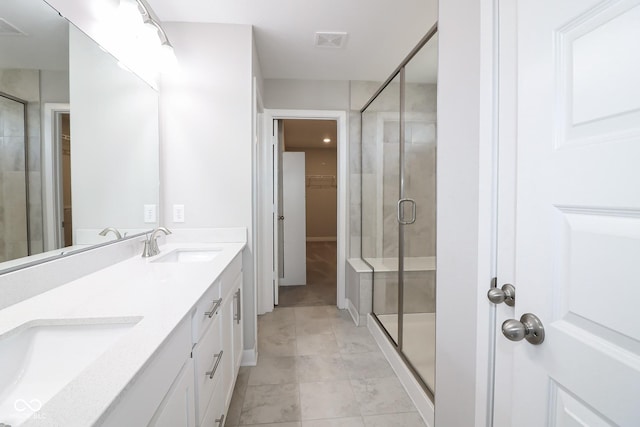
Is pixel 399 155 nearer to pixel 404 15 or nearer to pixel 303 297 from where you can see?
pixel 404 15

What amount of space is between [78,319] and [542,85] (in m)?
1.34

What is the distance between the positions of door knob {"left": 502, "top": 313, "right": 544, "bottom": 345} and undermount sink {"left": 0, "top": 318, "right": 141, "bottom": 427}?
3.33 feet

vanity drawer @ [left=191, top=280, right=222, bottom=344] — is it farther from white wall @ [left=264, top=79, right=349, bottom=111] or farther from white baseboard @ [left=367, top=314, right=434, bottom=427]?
white wall @ [left=264, top=79, right=349, bottom=111]

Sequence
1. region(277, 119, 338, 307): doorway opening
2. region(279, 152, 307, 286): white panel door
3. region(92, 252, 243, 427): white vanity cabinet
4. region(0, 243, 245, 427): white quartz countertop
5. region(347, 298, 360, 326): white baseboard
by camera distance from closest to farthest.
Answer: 1. region(0, 243, 245, 427): white quartz countertop
2. region(92, 252, 243, 427): white vanity cabinet
3. region(347, 298, 360, 326): white baseboard
4. region(277, 119, 338, 307): doorway opening
5. region(279, 152, 307, 286): white panel door

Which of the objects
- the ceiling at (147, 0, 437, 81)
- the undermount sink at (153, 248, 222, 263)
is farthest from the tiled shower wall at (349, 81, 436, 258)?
the undermount sink at (153, 248, 222, 263)

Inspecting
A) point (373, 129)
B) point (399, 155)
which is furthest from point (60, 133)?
point (373, 129)

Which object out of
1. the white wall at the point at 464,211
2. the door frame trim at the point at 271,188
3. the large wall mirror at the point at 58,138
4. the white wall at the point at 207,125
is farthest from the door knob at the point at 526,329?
the door frame trim at the point at 271,188

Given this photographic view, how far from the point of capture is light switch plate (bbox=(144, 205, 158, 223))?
6.07 feet

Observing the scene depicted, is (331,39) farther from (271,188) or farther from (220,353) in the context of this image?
(220,353)

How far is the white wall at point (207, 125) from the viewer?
2037mm

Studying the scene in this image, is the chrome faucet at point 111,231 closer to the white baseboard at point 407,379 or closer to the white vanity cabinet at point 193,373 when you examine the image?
the white vanity cabinet at point 193,373

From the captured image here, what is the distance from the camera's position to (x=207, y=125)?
81.0 inches

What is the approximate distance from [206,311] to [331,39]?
7.30 ft

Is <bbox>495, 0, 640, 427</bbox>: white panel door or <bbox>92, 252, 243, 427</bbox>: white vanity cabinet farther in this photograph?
<bbox>92, 252, 243, 427</bbox>: white vanity cabinet
